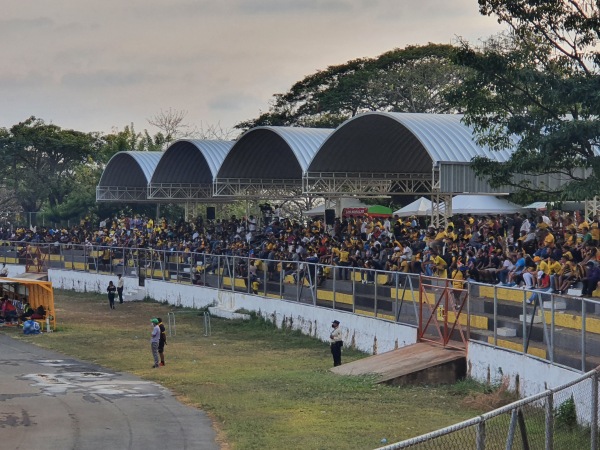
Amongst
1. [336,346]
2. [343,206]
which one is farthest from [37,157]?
[336,346]

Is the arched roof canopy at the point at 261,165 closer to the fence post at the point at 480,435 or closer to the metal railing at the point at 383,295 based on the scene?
the metal railing at the point at 383,295

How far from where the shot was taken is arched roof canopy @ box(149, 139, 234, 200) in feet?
200

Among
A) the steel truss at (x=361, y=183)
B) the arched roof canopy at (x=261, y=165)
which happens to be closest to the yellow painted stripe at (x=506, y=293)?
the steel truss at (x=361, y=183)

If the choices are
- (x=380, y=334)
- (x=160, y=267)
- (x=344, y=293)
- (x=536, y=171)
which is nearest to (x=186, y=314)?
(x=160, y=267)

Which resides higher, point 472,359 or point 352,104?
point 352,104

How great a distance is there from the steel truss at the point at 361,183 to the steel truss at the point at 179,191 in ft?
57.4

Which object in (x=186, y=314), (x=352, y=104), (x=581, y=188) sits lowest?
(x=186, y=314)

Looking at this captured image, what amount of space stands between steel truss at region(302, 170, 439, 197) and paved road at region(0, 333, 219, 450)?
1782 centimetres

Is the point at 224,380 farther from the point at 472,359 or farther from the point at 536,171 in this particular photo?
the point at 536,171

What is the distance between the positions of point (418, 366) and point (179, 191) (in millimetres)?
40850

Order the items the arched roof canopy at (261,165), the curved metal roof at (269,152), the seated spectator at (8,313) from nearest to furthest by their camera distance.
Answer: the seated spectator at (8,313) < the curved metal roof at (269,152) < the arched roof canopy at (261,165)

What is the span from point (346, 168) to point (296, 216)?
3502 cm

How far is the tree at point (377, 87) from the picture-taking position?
7756 centimetres

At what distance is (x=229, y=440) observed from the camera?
19875mm
